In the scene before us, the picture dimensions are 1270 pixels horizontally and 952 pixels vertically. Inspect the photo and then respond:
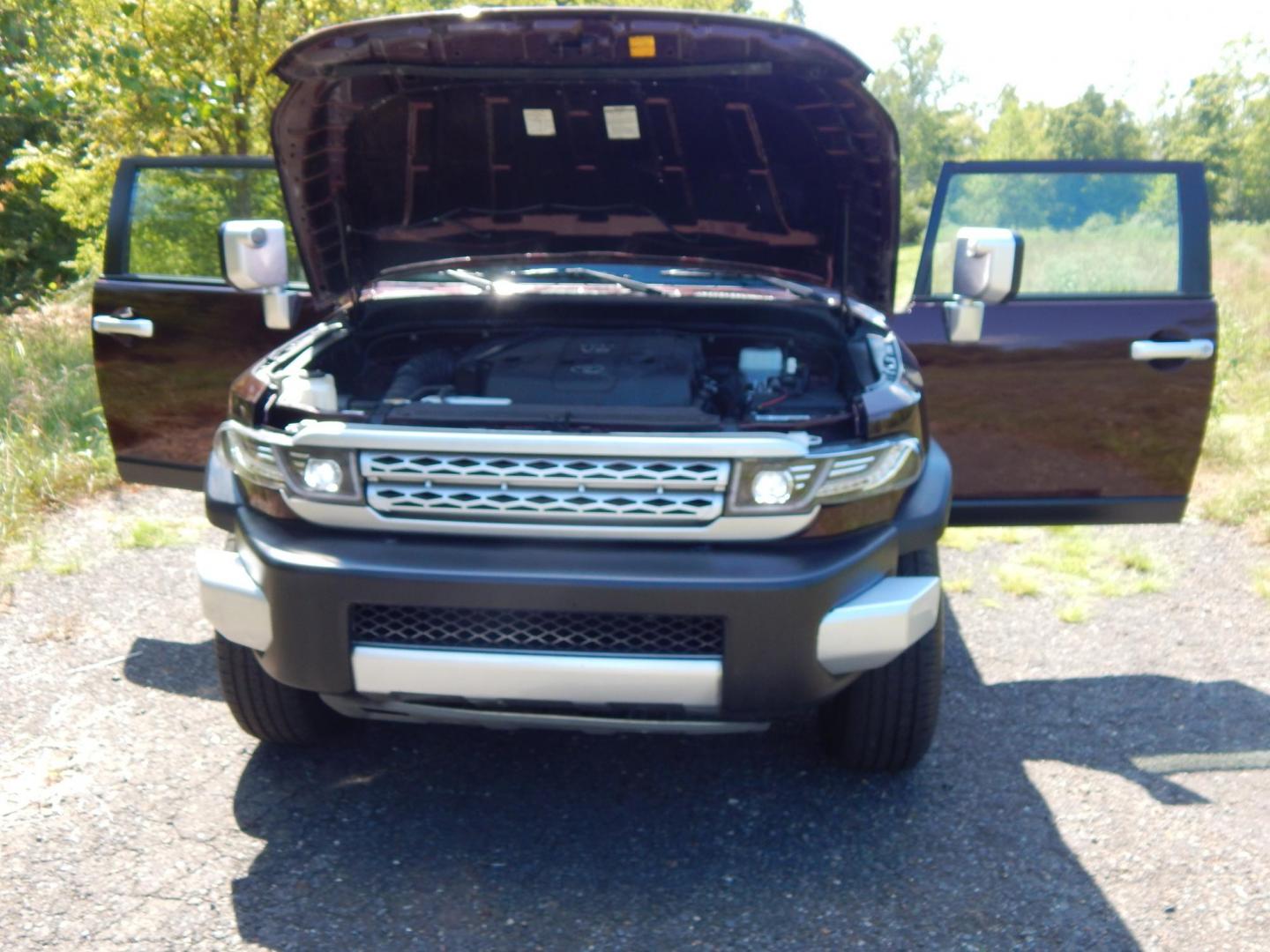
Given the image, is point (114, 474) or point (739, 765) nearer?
point (739, 765)

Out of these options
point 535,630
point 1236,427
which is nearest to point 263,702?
point 535,630

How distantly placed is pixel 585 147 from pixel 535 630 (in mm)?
1754

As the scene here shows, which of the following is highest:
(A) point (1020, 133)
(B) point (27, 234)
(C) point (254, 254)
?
(C) point (254, 254)

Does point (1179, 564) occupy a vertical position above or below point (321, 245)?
below

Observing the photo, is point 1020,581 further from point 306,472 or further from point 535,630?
point 306,472

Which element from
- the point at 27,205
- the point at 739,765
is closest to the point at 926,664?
the point at 739,765

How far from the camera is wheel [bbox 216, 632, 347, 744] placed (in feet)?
10.7

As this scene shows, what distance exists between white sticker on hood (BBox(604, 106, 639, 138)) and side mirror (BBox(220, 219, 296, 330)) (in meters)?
1.04

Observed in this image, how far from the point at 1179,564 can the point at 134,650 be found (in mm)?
4343

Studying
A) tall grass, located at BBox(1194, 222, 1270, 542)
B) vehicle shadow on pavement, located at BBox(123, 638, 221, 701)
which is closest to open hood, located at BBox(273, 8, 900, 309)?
vehicle shadow on pavement, located at BBox(123, 638, 221, 701)

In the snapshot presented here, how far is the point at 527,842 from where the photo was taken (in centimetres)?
309

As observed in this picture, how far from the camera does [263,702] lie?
10.9 feet

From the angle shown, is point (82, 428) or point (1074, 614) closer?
point (1074, 614)

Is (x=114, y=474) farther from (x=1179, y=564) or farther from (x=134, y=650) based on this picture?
(x=1179, y=564)
